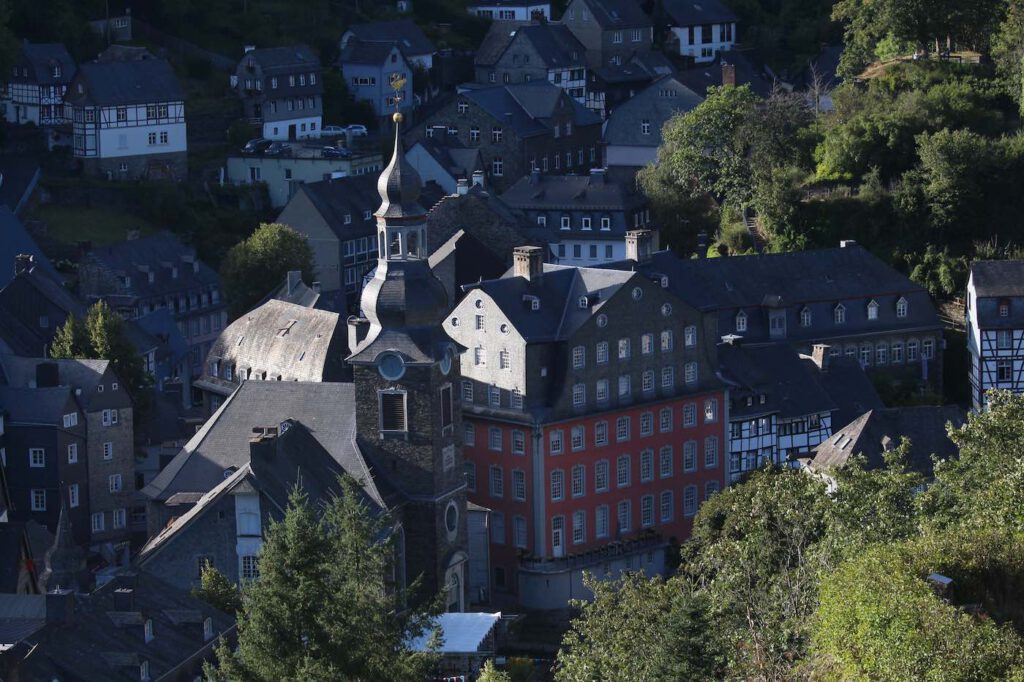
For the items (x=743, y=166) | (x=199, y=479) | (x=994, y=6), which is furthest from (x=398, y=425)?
(x=994, y=6)

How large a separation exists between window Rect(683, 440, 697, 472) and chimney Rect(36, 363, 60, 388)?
21043 mm

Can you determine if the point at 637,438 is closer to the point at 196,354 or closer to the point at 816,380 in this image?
the point at 816,380

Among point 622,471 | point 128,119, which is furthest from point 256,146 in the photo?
point 622,471

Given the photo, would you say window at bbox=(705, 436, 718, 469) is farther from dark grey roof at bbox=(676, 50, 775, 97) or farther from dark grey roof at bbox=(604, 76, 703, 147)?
dark grey roof at bbox=(676, 50, 775, 97)

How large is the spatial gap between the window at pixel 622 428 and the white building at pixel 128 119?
39683 mm

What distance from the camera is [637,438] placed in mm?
86250

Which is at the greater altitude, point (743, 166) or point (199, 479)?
point (743, 166)

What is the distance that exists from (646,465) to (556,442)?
4.00 m

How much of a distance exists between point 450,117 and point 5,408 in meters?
43.9

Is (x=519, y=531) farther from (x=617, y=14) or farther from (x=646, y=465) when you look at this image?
(x=617, y=14)

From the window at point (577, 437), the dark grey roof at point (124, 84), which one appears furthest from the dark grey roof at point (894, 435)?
the dark grey roof at point (124, 84)

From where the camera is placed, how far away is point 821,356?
304ft

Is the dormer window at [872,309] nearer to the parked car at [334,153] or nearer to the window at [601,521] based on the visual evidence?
the window at [601,521]

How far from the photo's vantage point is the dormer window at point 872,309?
3839 inches
